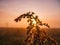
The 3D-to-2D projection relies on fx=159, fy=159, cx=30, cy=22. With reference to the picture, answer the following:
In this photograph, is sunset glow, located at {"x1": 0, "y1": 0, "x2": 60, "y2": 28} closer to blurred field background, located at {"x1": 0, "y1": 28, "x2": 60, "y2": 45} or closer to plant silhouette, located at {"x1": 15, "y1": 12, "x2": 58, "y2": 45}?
blurred field background, located at {"x1": 0, "y1": 28, "x2": 60, "y2": 45}

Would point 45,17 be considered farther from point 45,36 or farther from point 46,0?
point 45,36

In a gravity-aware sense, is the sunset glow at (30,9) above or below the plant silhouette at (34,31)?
above

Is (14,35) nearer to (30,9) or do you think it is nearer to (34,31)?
(30,9)

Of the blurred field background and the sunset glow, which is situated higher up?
the sunset glow

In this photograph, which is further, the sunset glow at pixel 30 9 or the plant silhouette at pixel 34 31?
the sunset glow at pixel 30 9

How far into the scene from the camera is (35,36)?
1.23 metres

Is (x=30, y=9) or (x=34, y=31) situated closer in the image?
(x=34, y=31)

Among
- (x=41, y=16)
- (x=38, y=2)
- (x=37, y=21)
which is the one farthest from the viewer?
(x=38, y=2)

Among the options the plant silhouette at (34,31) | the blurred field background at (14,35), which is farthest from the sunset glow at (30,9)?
the plant silhouette at (34,31)

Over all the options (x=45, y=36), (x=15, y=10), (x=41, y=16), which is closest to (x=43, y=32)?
(x=45, y=36)

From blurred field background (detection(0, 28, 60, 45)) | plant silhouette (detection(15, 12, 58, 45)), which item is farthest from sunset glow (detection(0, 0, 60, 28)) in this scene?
plant silhouette (detection(15, 12, 58, 45))

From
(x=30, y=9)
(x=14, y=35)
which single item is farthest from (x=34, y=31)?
(x=14, y=35)

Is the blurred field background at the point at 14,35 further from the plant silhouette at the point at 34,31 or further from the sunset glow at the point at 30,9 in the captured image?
the plant silhouette at the point at 34,31

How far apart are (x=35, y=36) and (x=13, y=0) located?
1.16 metres
